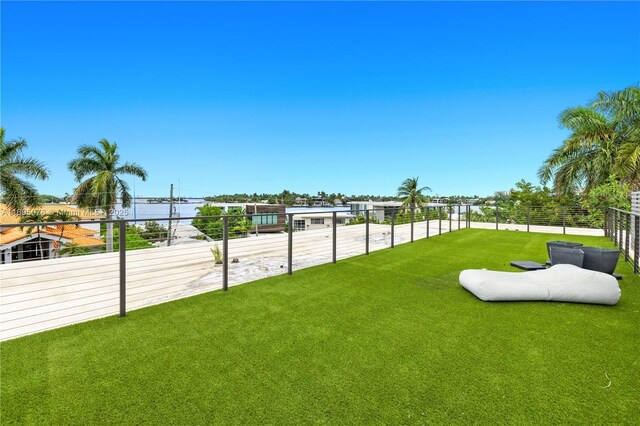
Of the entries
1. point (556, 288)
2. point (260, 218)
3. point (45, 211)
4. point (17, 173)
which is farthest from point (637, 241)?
point (45, 211)

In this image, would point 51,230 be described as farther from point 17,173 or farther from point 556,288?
point 556,288

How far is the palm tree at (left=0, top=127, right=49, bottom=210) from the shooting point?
17828 millimetres

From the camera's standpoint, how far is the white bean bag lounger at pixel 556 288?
336 centimetres

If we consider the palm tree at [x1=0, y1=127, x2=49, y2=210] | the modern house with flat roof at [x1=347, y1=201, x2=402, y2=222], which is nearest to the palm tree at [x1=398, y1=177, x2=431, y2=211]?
the modern house with flat roof at [x1=347, y1=201, x2=402, y2=222]

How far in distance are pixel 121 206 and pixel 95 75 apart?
34.4ft

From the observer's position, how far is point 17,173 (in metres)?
18.7

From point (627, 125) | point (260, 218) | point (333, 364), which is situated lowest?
point (333, 364)

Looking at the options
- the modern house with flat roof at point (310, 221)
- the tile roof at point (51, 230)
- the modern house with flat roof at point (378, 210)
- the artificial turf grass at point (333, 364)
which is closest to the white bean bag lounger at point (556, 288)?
the artificial turf grass at point (333, 364)

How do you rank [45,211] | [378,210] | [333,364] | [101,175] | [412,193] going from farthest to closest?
[412,193] → [101,175] → [45,211] → [378,210] → [333,364]

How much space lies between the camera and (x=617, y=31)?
12.5 metres

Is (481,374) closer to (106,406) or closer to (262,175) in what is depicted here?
(106,406)

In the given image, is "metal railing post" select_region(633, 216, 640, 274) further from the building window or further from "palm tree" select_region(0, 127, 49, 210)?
"palm tree" select_region(0, 127, 49, 210)

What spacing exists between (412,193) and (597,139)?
1552 cm

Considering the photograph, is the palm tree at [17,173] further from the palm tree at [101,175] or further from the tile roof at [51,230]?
the palm tree at [101,175]
